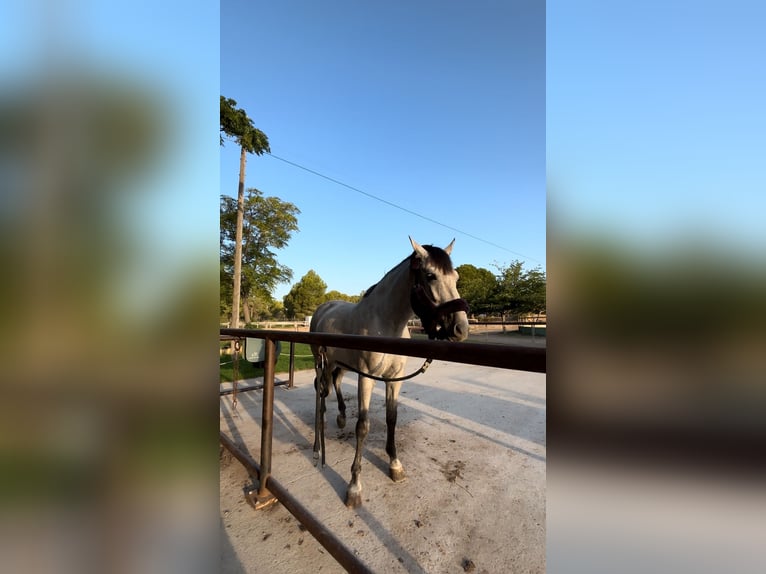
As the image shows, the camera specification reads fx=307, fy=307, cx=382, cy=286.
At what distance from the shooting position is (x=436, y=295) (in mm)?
2166

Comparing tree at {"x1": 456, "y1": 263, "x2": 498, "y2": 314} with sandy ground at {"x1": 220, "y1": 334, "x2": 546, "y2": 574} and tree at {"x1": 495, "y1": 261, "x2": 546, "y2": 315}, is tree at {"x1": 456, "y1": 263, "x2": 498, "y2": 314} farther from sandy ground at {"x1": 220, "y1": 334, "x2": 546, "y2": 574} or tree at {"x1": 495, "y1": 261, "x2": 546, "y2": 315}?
sandy ground at {"x1": 220, "y1": 334, "x2": 546, "y2": 574}

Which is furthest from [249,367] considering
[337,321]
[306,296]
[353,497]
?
[306,296]

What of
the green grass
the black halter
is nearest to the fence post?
Answer: the black halter

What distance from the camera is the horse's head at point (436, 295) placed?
2010 mm

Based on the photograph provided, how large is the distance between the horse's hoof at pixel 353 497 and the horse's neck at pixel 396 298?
4.17 feet

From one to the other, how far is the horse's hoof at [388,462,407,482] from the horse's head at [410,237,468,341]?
1289 mm

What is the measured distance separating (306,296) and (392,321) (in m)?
30.4

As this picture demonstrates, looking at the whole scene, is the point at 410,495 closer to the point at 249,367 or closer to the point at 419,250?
the point at 419,250

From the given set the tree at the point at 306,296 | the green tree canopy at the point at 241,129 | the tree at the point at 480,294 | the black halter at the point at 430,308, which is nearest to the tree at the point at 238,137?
the green tree canopy at the point at 241,129
